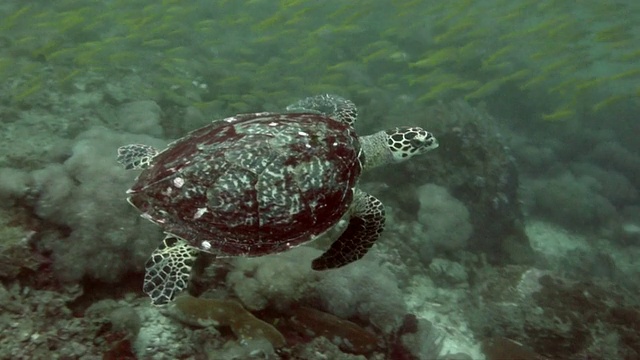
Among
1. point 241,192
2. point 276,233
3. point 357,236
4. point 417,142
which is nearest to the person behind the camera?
point 241,192

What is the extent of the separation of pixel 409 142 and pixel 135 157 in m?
2.59

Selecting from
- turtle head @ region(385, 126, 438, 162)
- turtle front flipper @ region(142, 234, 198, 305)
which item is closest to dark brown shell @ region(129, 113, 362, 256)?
turtle front flipper @ region(142, 234, 198, 305)

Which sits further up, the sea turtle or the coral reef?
the sea turtle

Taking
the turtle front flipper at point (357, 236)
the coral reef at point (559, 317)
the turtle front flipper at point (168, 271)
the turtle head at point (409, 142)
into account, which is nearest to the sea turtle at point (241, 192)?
the turtle front flipper at point (168, 271)

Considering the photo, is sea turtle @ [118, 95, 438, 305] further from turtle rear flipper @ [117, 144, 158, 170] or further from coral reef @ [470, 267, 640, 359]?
coral reef @ [470, 267, 640, 359]

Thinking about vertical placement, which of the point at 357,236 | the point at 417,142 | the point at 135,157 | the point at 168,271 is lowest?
the point at 357,236

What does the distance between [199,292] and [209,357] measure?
1.99 feet

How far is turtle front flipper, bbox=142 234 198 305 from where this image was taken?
2852mm

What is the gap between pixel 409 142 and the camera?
13.3 ft

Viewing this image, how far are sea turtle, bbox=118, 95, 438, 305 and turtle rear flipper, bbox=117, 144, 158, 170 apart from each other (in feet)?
1.29

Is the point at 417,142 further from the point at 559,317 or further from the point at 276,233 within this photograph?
the point at 559,317

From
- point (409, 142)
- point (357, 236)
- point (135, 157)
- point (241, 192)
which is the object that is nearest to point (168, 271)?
point (241, 192)

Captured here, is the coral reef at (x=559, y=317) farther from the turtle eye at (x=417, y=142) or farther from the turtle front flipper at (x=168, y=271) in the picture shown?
the turtle front flipper at (x=168, y=271)

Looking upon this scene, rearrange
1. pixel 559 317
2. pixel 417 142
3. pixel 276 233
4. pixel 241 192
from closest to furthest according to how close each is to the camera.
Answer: pixel 241 192 < pixel 276 233 < pixel 559 317 < pixel 417 142
